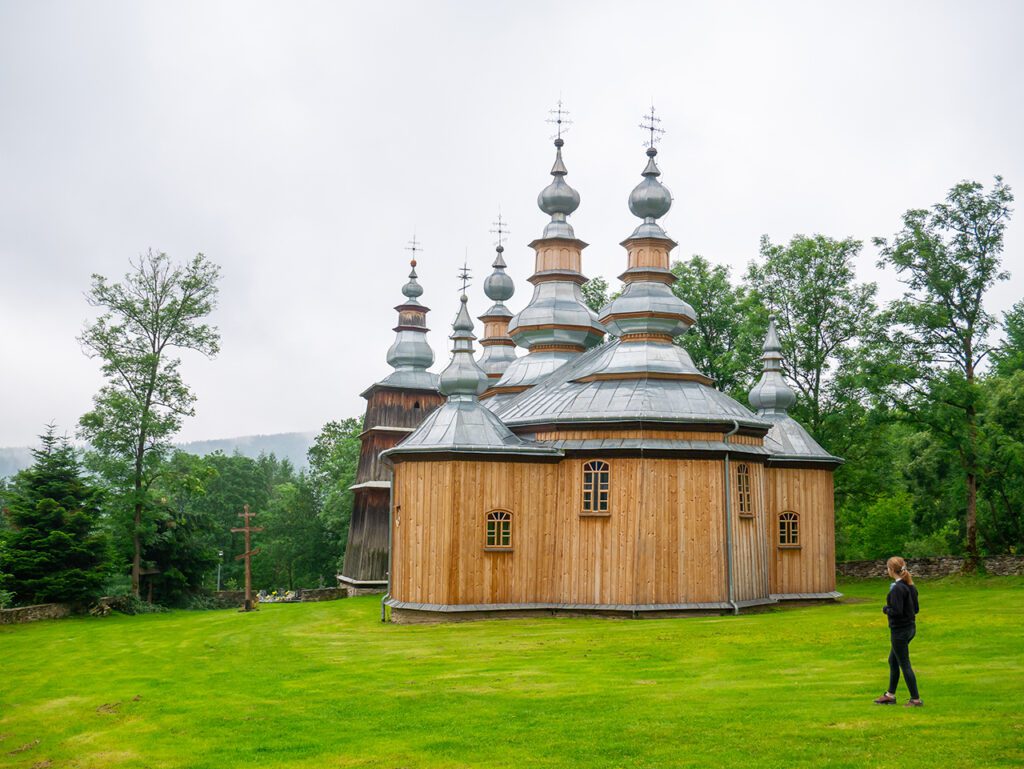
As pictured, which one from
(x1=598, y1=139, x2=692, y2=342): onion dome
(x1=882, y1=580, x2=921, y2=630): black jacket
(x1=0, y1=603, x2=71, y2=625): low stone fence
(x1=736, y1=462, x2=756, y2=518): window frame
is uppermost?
(x1=598, y1=139, x2=692, y2=342): onion dome

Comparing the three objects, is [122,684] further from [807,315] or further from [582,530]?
[807,315]

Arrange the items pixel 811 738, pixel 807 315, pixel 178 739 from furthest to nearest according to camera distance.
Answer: pixel 807 315 → pixel 178 739 → pixel 811 738

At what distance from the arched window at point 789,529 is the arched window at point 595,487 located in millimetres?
6411

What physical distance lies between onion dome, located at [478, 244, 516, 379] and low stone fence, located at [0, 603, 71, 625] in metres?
19.3

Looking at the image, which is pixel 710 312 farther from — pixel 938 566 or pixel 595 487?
pixel 595 487

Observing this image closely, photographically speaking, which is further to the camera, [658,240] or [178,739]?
[658,240]

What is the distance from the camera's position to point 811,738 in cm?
875

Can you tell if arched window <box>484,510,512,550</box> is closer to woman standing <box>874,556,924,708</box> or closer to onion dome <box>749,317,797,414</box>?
onion dome <box>749,317,797,414</box>

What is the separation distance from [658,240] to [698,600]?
1007 centimetres

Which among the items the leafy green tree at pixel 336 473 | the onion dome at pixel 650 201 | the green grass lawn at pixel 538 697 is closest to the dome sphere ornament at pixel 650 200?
the onion dome at pixel 650 201

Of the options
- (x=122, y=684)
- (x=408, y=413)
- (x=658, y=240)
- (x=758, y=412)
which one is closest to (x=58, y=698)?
(x=122, y=684)

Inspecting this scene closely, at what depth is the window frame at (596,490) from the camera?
2212 centimetres

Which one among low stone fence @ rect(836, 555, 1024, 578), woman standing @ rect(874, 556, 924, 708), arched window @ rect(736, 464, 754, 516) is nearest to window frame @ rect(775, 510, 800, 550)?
arched window @ rect(736, 464, 754, 516)

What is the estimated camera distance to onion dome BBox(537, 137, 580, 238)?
3453cm
